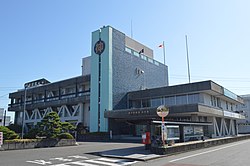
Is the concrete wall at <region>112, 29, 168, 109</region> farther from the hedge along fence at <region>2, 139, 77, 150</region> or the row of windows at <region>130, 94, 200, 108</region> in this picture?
the hedge along fence at <region>2, 139, 77, 150</region>

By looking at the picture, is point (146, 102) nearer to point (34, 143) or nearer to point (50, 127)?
point (50, 127)

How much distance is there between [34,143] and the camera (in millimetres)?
19641

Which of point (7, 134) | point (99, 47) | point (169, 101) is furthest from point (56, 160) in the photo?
point (99, 47)

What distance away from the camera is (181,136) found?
19.2 meters

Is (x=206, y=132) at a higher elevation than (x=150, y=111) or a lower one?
lower

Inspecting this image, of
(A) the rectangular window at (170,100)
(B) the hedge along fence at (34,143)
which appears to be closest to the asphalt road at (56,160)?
(B) the hedge along fence at (34,143)

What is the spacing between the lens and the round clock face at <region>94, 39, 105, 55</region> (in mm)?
38347

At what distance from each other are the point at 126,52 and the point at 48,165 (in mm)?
31736

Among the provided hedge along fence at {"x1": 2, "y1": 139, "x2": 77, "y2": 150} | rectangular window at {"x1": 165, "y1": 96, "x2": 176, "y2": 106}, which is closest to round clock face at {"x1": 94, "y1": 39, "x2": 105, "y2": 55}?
rectangular window at {"x1": 165, "y1": 96, "x2": 176, "y2": 106}

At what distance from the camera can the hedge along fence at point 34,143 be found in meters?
17.6

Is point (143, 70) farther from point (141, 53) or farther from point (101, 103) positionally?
point (101, 103)

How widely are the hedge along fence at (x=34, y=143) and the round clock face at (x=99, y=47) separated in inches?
759

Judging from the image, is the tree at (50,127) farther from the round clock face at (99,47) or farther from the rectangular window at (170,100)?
the rectangular window at (170,100)

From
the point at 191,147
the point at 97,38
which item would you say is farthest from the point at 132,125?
the point at 191,147
